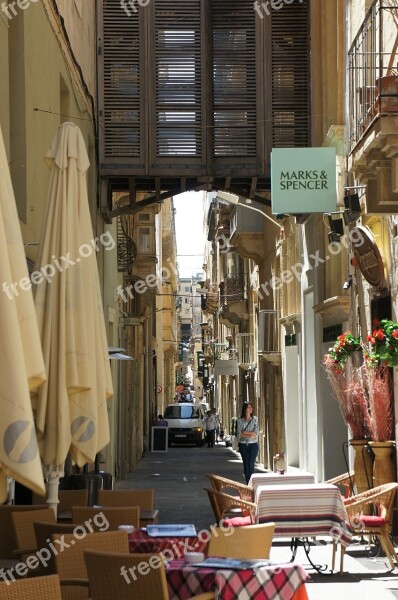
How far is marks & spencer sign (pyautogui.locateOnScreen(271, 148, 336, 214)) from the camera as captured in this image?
1794cm

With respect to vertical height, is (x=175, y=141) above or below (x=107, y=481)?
above

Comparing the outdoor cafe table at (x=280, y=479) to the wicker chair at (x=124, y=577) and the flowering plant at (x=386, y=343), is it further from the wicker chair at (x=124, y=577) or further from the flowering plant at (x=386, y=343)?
the wicker chair at (x=124, y=577)

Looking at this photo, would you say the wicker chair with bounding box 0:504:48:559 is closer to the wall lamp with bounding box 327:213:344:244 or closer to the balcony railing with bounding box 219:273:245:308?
the wall lamp with bounding box 327:213:344:244

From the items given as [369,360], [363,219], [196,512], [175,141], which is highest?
[175,141]

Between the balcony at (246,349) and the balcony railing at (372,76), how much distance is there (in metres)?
25.9

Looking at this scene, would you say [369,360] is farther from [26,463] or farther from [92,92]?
[92,92]

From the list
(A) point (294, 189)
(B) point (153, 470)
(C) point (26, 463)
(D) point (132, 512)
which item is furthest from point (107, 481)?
(B) point (153, 470)

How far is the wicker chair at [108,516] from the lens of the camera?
10.5 meters

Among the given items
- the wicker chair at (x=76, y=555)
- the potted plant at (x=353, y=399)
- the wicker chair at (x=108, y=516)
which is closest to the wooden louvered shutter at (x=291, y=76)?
the potted plant at (x=353, y=399)

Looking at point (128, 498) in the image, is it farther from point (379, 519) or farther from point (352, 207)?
point (352, 207)

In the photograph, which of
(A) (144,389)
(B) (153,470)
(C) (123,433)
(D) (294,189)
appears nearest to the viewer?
(D) (294,189)

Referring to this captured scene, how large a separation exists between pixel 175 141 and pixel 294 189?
20.6ft

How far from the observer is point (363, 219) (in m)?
17.0

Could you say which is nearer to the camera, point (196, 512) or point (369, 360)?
point (369, 360)
